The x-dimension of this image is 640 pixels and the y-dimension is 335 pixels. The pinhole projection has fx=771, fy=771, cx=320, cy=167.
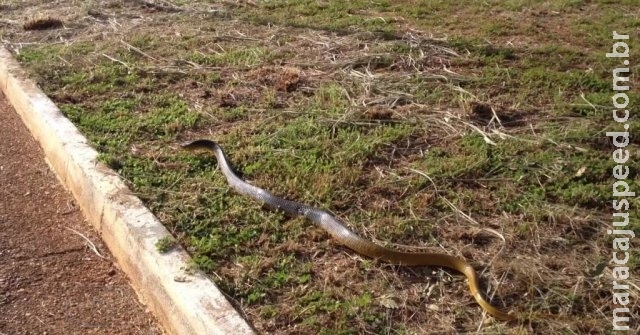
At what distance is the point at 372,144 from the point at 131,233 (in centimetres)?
175

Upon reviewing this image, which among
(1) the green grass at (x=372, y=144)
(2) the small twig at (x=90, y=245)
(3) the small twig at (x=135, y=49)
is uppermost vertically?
(3) the small twig at (x=135, y=49)

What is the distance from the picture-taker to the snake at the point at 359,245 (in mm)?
3554

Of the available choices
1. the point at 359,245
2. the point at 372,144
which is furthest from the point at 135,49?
the point at 359,245

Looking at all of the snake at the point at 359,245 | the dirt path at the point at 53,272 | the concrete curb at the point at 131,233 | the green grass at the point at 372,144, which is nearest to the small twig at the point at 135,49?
the green grass at the point at 372,144

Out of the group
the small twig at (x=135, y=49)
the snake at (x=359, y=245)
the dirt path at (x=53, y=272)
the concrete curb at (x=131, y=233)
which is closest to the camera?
the concrete curb at (x=131, y=233)

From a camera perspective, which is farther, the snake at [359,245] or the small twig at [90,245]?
the small twig at [90,245]

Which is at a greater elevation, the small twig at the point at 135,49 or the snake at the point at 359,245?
the small twig at the point at 135,49

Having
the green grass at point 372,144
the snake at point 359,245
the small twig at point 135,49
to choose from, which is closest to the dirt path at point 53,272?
the green grass at point 372,144

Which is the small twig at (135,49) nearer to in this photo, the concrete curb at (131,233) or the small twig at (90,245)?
the concrete curb at (131,233)

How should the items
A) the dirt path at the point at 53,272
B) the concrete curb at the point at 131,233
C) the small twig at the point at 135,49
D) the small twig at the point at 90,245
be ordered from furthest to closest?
the small twig at the point at 135,49, the small twig at the point at 90,245, the dirt path at the point at 53,272, the concrete curb at the point at 131,233

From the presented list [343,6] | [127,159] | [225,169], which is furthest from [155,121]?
[343,6]

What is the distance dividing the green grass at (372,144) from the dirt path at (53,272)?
395mm

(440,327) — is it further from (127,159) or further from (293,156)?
(127,159)

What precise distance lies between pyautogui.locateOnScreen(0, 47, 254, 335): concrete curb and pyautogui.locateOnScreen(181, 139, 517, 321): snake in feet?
1.96
